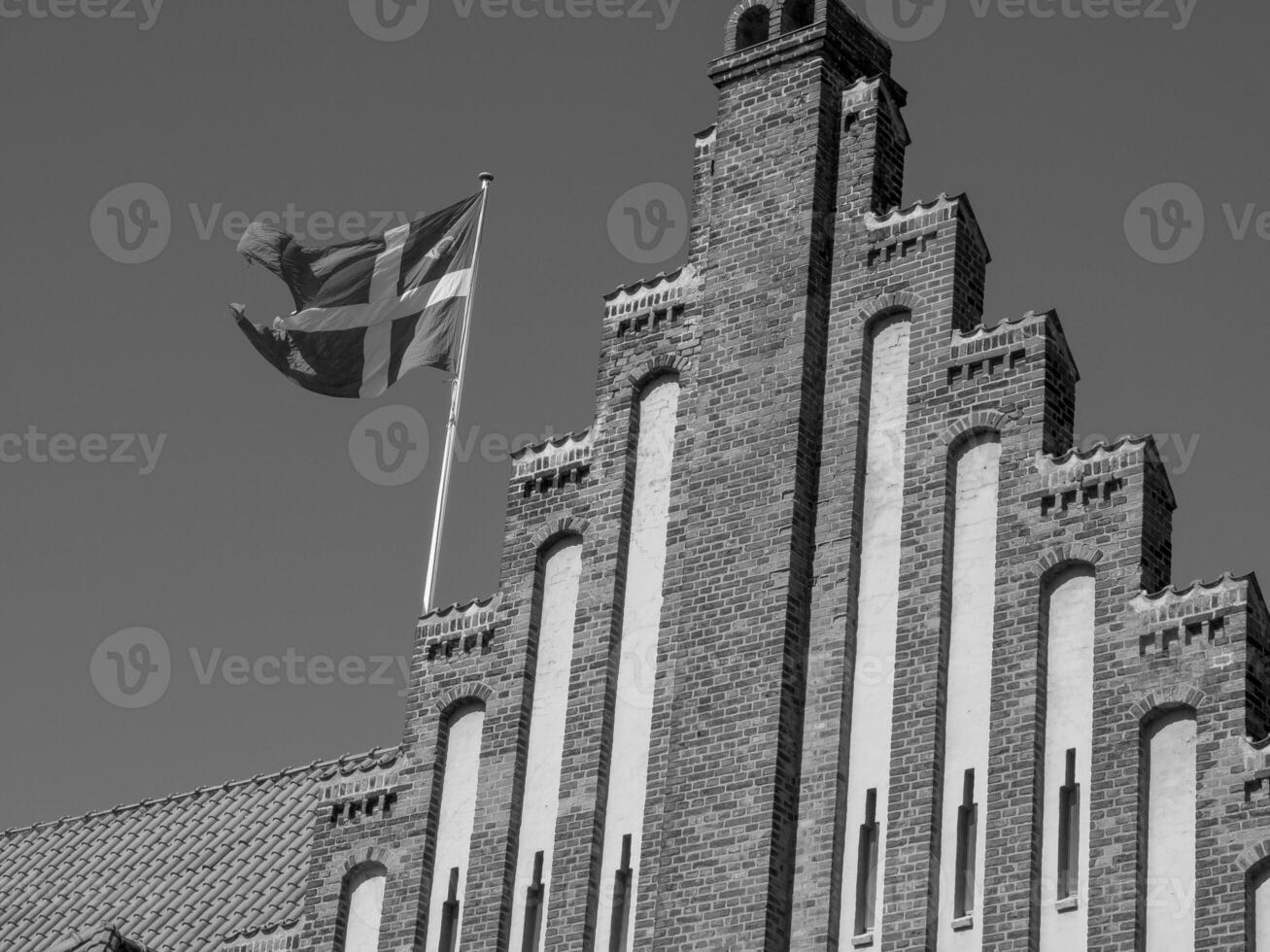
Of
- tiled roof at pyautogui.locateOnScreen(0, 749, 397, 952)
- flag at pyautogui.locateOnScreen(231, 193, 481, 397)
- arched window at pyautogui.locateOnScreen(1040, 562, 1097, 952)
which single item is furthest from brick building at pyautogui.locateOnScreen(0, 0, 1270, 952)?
tiled roof at pyautogui.locateOnScreen(0, 749, 397, 952)

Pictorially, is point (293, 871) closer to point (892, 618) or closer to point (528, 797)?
point (528, 797)

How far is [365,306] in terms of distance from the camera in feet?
102

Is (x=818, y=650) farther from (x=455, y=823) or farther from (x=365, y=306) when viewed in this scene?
(x=365, y=306)

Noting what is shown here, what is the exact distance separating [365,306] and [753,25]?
5594mm

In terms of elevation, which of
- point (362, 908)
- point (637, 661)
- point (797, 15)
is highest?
point (797, 15)

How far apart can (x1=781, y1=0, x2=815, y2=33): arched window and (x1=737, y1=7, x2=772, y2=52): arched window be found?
0.25 m

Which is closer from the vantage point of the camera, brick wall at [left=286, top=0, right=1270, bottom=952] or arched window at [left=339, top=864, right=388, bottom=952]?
brick wall at [left=286, top=0, right=1270, bottom=952]

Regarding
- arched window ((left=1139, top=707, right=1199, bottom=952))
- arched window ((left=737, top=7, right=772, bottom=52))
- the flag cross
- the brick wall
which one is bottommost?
arched window ((left=1139, top=707, right=1199, bottom=952))

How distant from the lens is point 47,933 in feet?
109

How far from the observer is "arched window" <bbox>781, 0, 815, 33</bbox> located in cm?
2830

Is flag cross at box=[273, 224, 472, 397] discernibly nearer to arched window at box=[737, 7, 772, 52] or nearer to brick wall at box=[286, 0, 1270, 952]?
brick wall at box=[286, 0, 1270, 952]

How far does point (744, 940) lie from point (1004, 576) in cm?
387

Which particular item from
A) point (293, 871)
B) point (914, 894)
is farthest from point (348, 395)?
point (914, 894)

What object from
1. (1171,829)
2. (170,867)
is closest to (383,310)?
(170,867)
